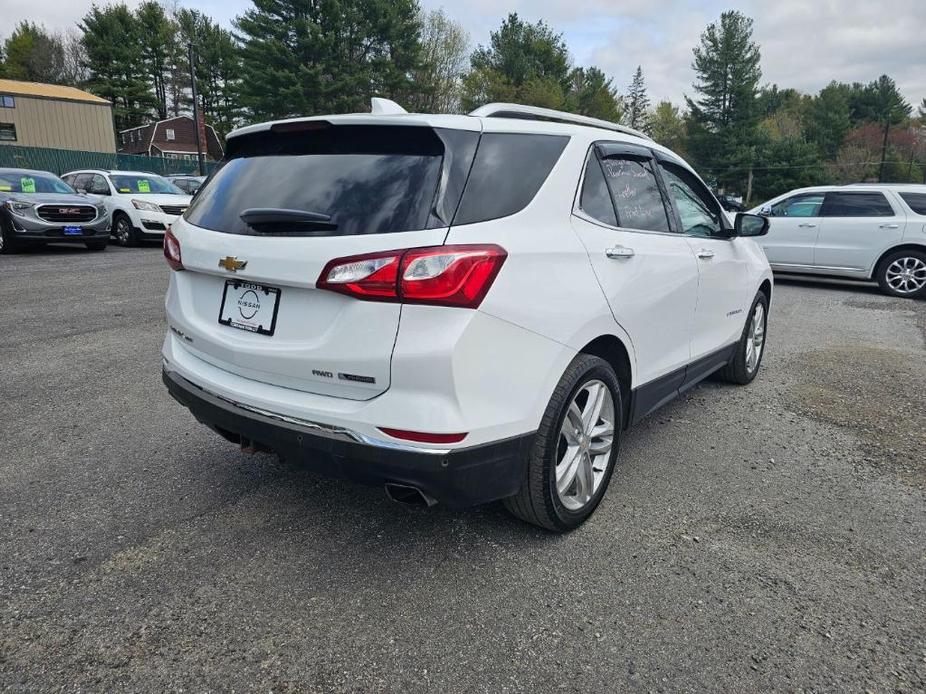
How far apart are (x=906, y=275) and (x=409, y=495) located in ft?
35.9

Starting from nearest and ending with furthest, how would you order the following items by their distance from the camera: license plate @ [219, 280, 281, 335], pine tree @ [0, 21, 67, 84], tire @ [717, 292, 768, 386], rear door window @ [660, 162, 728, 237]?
license plate @ [219, 280, 281, 335] → rear door window @ [660, 162, 728, 237] → tire @ [717, 292, 768, 386] → pine tree @ [0, 21, 67, 84]

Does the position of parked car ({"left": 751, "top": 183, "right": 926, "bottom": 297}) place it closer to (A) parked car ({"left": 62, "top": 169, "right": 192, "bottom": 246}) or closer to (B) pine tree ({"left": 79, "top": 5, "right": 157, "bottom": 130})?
(A) parked car ({"left": 62, "top": 169, "right": 192, "bottom": 246})

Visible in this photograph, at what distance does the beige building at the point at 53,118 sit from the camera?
137 feet

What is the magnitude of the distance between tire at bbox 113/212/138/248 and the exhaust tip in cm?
1439

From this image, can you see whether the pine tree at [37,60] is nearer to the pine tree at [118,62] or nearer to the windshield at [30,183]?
the pine tree at [118,62]

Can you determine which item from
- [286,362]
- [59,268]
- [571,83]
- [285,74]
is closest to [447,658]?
[286,362]

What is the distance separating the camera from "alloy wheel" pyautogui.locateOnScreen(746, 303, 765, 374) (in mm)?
5126

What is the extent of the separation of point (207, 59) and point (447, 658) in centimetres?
7153

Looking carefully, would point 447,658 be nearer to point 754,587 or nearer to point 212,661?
point 212,661

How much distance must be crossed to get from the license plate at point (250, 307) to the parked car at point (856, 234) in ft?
36.1

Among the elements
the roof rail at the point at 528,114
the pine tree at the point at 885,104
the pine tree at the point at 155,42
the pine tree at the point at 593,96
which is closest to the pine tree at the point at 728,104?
the pine tree at the point at 593,96

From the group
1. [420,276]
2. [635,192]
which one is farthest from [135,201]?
[420,276]

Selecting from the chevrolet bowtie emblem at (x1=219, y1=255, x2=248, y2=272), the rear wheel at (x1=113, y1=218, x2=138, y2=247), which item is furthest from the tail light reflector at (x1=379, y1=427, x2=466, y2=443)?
the rear wheel at (x1=113, y1=218, x2=138, y2=247)

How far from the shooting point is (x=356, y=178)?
243 cm
